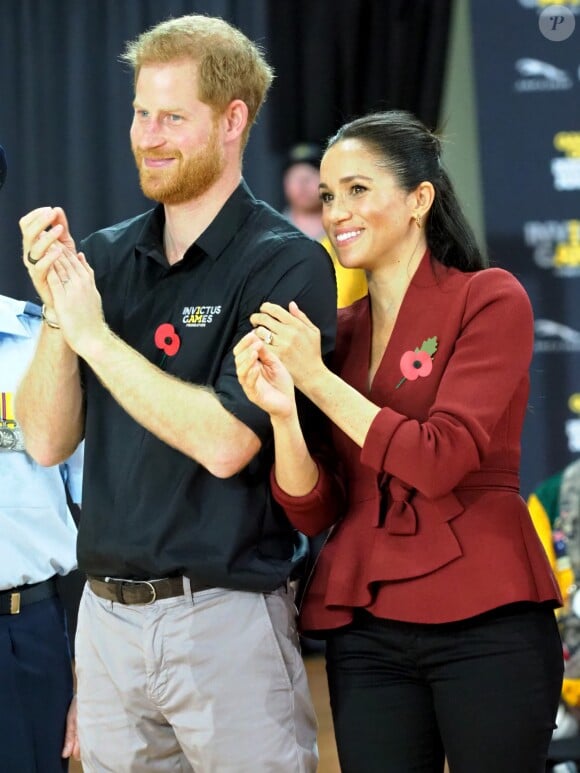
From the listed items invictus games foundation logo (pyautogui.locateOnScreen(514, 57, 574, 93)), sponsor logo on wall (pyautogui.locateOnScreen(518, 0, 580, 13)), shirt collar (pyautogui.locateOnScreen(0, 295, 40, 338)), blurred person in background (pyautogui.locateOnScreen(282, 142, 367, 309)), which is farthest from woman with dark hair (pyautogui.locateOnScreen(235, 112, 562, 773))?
blurred person in background (pyautogui.locateOnScreen(282, 142, 367, 309))

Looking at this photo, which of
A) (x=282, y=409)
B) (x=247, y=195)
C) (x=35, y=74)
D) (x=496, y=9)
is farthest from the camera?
(x=35, y=74)

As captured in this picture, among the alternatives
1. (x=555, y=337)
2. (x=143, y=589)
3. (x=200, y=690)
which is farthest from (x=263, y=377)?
(x=555, y=337)

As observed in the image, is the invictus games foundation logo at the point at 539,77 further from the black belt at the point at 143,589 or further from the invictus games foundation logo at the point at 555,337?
the black belt at the point at 143,589

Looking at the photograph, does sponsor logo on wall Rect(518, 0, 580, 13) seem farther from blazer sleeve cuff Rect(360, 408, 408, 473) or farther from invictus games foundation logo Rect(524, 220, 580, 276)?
blazer sleeve cuff Rect(360, 408, 408, 473)

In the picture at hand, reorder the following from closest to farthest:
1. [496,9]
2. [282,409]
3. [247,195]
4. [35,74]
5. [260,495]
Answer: [282,409]
[260,495]
[247,195]
[496,9]
[35,74]

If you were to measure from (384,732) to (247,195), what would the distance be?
3.16 feet

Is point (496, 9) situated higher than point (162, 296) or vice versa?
point (496, 9)

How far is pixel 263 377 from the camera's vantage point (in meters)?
1.85

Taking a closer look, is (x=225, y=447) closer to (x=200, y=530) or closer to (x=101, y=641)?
(x=200, y=530)

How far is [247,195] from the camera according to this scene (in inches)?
83.8

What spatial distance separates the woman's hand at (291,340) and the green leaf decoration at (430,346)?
0.20 metres

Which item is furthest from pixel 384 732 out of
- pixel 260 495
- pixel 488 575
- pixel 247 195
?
pixel 247 195

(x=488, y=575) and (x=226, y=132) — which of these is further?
(x=226, y=132)

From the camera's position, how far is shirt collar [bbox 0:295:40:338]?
239cm
